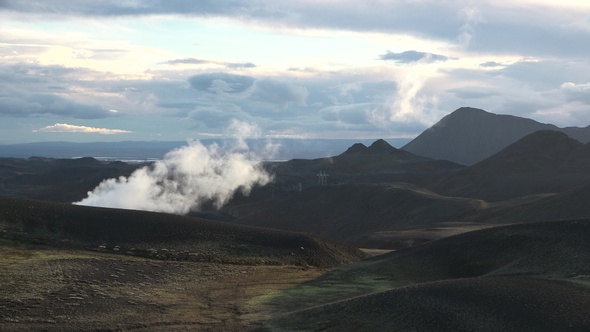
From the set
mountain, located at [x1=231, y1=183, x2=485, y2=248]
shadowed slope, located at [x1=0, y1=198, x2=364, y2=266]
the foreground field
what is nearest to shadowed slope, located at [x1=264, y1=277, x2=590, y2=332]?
the foreground field

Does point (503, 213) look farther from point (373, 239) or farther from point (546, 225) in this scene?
point (546, 225)

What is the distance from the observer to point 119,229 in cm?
5959

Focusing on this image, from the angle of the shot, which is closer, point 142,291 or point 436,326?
point 436,326

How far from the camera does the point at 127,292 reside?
41.7 metres

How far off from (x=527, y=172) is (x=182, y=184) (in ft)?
246

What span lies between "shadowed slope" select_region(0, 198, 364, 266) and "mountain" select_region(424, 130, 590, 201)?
93159 millimetres

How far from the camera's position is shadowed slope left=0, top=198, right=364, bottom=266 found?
2202 inches

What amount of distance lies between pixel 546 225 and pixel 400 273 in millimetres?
11631

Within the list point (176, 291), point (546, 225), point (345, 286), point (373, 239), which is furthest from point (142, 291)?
point (373, 239)

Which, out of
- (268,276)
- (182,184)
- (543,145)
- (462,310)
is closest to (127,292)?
(268,276)

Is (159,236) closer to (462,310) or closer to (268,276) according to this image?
(268,276)

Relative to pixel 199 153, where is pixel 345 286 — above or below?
below

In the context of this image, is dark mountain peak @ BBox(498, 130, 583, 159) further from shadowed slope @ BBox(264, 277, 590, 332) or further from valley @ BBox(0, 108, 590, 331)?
shadowed slope @ BBox(264, 277, 590, 332)

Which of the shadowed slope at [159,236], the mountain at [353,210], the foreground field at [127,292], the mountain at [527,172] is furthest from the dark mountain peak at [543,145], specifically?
the foreground field at [127,292]
